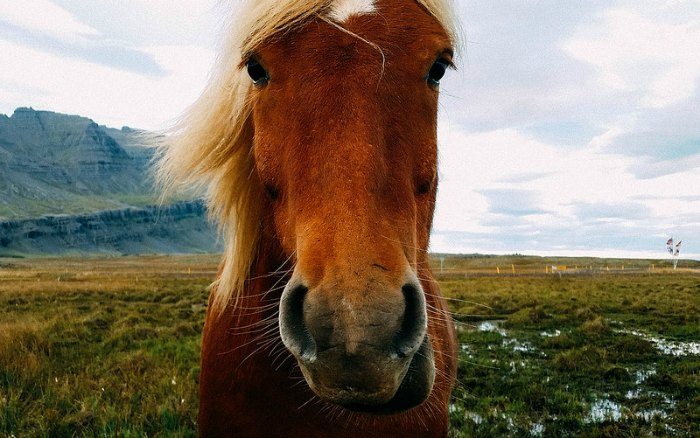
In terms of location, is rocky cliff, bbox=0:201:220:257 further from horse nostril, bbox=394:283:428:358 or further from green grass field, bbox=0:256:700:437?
horse nostril, bbox=394:283:428:358

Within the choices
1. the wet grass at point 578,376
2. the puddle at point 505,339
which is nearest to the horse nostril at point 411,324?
the wet grass at point 578,376

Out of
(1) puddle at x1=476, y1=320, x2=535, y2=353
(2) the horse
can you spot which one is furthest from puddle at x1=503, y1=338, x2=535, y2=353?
(2) the horse

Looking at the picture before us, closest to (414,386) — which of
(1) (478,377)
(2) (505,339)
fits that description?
(1) (478,377)

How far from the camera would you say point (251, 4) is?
7.62ft

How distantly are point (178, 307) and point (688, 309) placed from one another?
62.1 feet

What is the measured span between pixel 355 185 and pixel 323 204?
14cm

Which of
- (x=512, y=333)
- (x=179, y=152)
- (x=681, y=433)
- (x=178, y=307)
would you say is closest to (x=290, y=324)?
(x=179, y=152)

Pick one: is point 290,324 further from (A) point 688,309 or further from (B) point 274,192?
(A) point 688,309

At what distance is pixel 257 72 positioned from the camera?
2096mm

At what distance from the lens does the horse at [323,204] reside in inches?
55.6

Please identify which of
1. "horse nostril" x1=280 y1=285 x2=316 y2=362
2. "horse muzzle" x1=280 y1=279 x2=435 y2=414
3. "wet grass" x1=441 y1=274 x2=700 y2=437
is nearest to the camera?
"horse muzzle" x1=280 y1=279 x2=435 y2=414

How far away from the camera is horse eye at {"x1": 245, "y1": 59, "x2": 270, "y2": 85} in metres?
2.08

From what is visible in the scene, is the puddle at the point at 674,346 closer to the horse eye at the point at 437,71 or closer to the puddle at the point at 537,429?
the puddle at the point at 537,429

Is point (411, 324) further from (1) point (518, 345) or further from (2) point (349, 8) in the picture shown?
(1) point (518, 345)
